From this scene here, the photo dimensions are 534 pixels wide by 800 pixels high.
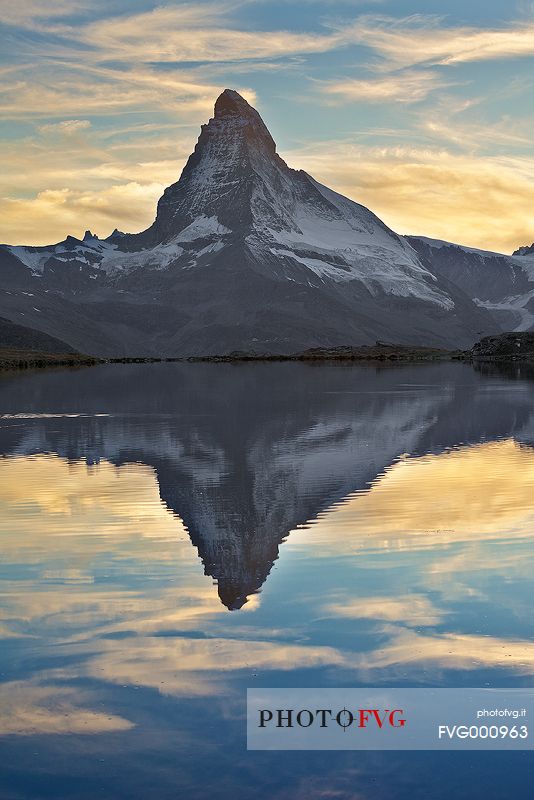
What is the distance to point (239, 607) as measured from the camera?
95.7ft

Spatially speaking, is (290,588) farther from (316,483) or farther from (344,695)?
(316,483)

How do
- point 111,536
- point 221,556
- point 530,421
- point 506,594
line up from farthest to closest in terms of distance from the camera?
point 530,421, point 111,536, point 221,556, point 506,594

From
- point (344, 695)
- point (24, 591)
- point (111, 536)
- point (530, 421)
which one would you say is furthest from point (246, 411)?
point (344, 695)

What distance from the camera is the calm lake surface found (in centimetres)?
1942

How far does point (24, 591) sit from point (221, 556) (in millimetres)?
7121

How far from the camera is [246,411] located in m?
107

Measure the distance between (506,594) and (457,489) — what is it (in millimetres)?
21359

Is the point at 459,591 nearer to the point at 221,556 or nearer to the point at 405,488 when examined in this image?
the point at 221,556

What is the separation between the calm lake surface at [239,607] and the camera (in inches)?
765

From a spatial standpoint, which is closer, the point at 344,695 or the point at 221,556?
the point at 344,695

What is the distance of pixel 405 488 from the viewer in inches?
2048

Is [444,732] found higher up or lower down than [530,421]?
lower down

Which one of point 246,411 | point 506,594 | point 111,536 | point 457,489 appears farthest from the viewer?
point 246,411

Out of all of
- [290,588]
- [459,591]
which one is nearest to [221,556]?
[290,588]
